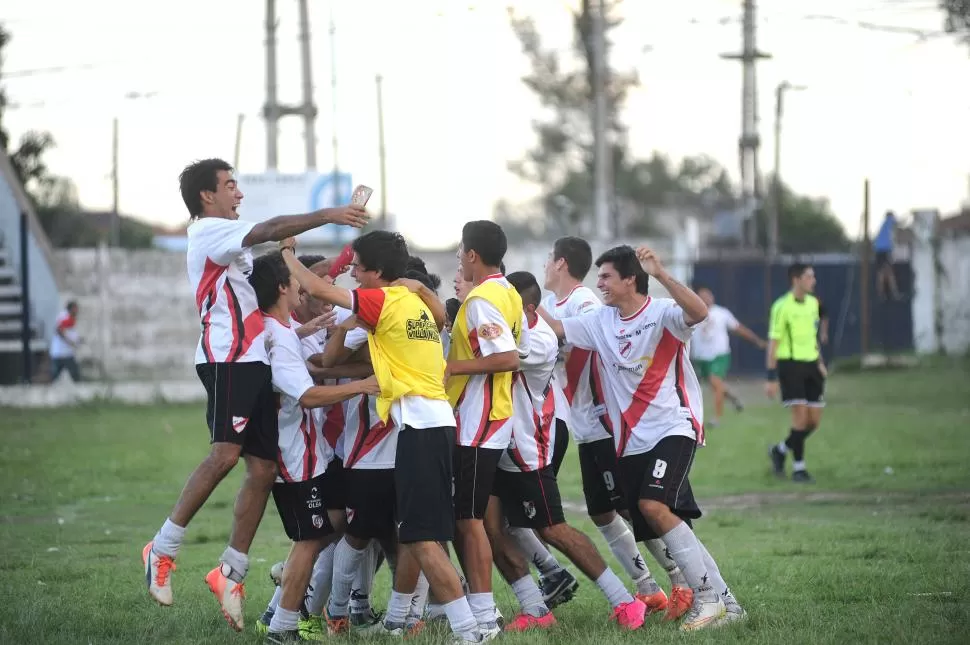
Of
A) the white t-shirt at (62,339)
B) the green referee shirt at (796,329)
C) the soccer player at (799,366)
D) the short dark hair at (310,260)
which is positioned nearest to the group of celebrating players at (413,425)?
the short dark hair at (310,260)

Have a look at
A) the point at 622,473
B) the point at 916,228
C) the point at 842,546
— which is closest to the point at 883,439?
the point at 842,546

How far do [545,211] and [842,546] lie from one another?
5739 centimetres

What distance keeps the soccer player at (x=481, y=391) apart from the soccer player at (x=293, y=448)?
758 mm

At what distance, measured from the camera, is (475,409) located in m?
7.22

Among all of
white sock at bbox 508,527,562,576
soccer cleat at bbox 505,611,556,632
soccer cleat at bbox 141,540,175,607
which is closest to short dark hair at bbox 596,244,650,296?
white sock at bbox 508,527,562,576

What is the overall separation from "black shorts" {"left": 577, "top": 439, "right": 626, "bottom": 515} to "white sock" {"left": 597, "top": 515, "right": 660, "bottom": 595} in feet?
0.44

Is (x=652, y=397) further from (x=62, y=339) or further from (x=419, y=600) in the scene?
(x=62, y=339)

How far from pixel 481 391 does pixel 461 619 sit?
1.25 meters

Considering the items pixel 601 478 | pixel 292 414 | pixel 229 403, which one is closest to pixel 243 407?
pixel 229 403

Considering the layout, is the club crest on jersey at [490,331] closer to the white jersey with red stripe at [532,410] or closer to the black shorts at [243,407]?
the white jersey with red stripe at [532,410]

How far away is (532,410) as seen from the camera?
751 cm

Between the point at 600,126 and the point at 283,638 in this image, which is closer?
the point at 283,638

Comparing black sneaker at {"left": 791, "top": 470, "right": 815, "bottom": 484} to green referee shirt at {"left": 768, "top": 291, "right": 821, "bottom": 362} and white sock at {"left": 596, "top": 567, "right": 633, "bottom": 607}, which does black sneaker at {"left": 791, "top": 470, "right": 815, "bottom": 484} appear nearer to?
green referee shirt at {"left": 768, "top": 291, "right": 821, "bottom": 362}

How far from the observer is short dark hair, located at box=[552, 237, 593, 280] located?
825cm
